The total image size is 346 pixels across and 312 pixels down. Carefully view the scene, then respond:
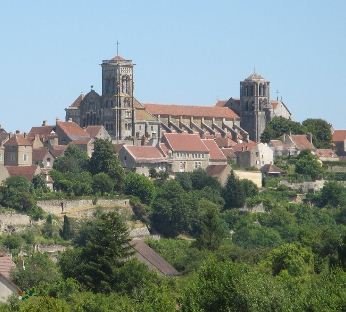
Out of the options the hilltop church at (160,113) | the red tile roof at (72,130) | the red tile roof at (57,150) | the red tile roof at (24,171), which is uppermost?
the hilltop church at (160,113)

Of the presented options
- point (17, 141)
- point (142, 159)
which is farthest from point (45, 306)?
point (142, 159)

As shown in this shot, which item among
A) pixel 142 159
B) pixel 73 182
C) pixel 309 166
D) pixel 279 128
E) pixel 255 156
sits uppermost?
pixel 279 128

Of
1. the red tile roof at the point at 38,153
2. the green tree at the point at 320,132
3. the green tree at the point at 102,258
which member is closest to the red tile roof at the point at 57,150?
the red tile roof at the point at 38,153

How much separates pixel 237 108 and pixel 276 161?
12377mm

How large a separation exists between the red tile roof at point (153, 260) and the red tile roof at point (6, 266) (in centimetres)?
433

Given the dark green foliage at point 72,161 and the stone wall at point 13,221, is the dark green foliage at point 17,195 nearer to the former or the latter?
the stone wall at point 13,221

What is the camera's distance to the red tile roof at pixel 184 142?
332 ft

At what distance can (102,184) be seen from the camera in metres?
90.9

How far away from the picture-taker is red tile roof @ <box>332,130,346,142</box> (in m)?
115

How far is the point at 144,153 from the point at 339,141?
19816mm

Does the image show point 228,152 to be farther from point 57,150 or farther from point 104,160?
point 104,160

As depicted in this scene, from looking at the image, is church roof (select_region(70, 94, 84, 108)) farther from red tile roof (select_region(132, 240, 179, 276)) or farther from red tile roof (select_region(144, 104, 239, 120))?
red tile roof (select_region(132, 240, 179, 276))

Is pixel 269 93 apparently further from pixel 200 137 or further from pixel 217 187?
pixel 217 187

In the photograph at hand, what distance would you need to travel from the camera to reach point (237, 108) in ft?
386
